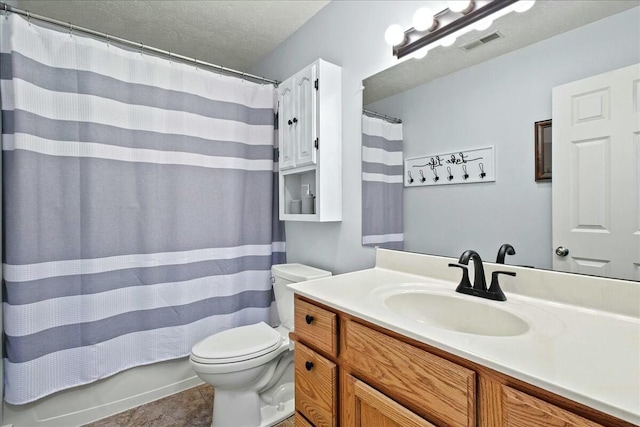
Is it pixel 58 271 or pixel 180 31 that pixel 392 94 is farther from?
pixel 58 271

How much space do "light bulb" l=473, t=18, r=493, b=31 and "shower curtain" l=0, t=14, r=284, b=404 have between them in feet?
4.57

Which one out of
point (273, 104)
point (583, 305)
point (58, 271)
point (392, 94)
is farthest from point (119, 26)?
point (583, 305)

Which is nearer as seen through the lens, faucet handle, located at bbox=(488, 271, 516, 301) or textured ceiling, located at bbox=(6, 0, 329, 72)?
faucet handle, located at bbox=(488, 271, 516, 301)

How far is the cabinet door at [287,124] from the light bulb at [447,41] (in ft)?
2.97

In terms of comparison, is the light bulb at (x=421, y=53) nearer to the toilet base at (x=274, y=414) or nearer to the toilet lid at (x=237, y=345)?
the toilet lid at (x=237, y=345)

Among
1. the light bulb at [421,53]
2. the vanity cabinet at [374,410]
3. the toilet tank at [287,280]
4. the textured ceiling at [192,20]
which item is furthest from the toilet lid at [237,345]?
the textured ceiling at [192,20]

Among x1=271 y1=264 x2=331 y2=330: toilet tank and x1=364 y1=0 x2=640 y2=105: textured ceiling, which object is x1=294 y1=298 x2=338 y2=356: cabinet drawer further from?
x1=364 y1=0 x2=640 y2=105: textured ceiling

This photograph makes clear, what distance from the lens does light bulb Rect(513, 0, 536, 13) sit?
1.06m

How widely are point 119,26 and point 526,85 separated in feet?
8.23

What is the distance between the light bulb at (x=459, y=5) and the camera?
1.17 metres

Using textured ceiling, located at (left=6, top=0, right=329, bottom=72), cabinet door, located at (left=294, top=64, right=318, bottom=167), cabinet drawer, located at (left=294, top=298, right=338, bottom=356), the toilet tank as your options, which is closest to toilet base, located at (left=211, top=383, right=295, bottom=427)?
the toilet tank

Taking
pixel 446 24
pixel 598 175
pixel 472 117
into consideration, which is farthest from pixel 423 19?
pixel 598 175

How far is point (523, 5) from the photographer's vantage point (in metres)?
1.07

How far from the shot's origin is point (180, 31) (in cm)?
221
